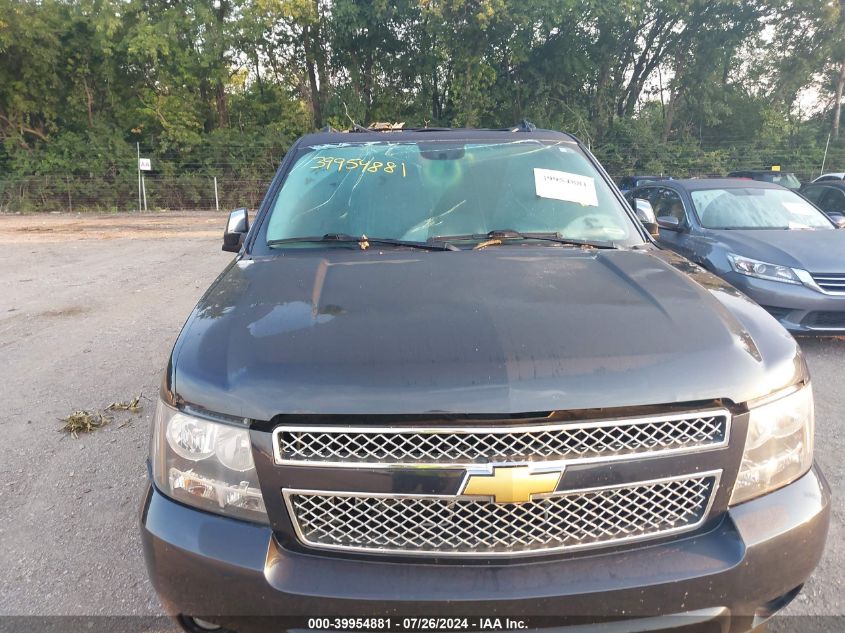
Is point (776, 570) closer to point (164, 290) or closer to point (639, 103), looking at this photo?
point (164, 290)

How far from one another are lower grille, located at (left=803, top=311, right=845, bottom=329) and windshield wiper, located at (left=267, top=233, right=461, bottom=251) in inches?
161

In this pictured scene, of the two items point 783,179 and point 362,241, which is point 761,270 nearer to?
point 362,241

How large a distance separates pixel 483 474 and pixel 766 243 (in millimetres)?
5222

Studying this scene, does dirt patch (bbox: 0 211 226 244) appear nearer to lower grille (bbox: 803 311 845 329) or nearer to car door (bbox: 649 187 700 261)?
car door (bbox: 649 187 700 261)

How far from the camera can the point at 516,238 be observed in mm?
2715

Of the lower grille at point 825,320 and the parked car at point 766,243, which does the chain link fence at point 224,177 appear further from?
the lower grille at point 825,320

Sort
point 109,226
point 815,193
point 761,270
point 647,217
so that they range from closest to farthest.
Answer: point 647,217, point 761,270, point 815,193, point 109,226

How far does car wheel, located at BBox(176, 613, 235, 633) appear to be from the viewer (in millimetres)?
1635

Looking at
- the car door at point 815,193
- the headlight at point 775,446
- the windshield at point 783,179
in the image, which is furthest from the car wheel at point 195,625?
the windshield at point 783,179

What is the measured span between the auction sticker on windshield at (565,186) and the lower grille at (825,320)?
328 centimetres

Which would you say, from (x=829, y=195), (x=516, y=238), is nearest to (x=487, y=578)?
(x=516, y=238)

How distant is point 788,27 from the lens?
25.1m

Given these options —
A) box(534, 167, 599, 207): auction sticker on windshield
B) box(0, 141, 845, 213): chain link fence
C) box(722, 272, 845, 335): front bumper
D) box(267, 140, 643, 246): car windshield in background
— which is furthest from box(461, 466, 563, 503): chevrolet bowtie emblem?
box(0, 141, 845, 213): chain link fence

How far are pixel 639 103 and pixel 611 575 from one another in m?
29.5
